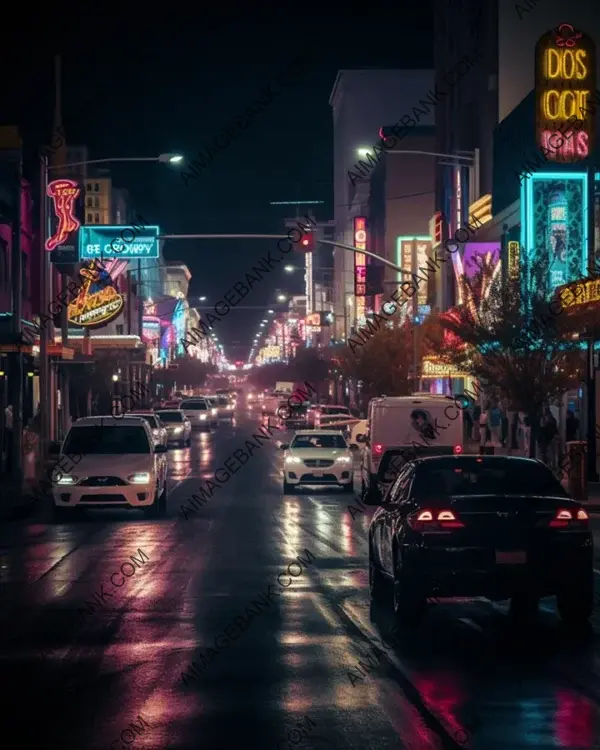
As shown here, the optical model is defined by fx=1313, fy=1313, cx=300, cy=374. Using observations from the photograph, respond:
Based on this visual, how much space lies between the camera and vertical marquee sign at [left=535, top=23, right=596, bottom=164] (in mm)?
36156

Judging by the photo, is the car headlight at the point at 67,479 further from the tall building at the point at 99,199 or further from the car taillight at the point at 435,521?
the tall building at the point at 99,199

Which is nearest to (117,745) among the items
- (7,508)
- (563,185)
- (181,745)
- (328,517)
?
(181,745)

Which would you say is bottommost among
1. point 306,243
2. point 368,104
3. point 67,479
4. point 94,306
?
point 67,479

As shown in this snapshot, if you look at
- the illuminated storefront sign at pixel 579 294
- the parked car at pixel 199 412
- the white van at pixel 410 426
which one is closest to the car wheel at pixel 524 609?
the white van at pixel 410 426

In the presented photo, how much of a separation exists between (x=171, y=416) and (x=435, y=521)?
44255 millimetres

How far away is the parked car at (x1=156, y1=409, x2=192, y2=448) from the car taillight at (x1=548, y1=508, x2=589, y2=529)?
42.8 m

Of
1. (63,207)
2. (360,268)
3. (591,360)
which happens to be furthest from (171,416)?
(360,268)

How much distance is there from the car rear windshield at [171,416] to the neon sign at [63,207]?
13.0 m

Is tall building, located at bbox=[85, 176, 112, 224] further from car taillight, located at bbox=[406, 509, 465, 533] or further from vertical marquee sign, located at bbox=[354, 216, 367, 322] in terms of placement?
car taillight, located at bbox=[406, 509, 465, 533]

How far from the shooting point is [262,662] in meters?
10.4

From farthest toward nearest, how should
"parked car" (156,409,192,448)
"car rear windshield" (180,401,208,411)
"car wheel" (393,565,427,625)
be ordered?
"car rear windshield" (180,401,208,411) < "parked car" (156,409,192,448) < "car wheel" (393,565,427,625)

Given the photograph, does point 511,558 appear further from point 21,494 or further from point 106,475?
point 21,494

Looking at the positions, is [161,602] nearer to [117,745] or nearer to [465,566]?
[465,566]

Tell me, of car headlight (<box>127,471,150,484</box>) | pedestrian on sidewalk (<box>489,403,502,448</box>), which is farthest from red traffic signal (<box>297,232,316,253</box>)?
pedestrian on sidewalk (<box>489,403,502,448</box>)
